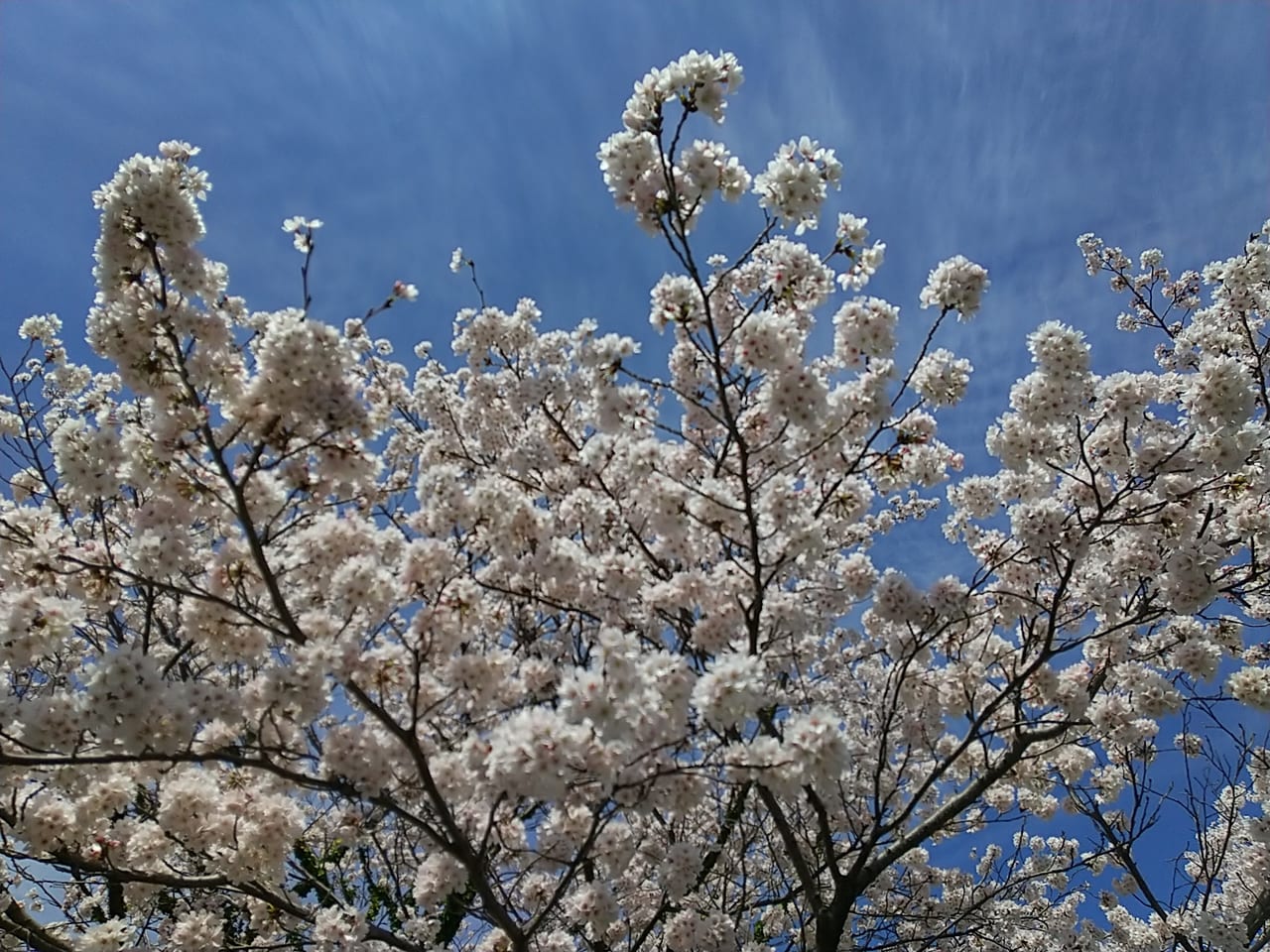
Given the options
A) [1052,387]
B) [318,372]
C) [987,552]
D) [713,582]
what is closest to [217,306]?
[318,372]

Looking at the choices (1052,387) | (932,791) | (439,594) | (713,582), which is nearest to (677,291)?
(713,582)

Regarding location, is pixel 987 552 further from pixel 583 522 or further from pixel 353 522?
pixel 353 522

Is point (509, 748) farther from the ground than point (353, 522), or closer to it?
closer to it

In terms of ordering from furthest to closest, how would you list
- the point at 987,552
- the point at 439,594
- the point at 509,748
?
the point at 987,552 → the point at 439,594 → the point at 509,748

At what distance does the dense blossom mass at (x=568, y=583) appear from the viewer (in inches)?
185

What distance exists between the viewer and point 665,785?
5.17 meters

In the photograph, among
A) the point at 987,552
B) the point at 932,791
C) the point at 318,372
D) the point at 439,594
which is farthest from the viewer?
the point at 932,791

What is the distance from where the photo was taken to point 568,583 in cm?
615

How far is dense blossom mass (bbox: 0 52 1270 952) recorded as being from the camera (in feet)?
15.4

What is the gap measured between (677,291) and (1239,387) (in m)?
4.46

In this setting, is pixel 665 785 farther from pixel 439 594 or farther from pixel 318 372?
pixel 318 372

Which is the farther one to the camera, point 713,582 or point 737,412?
point 737,412

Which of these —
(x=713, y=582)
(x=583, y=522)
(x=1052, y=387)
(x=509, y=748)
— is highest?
(x=1052, y=387)

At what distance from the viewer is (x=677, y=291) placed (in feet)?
18.3
